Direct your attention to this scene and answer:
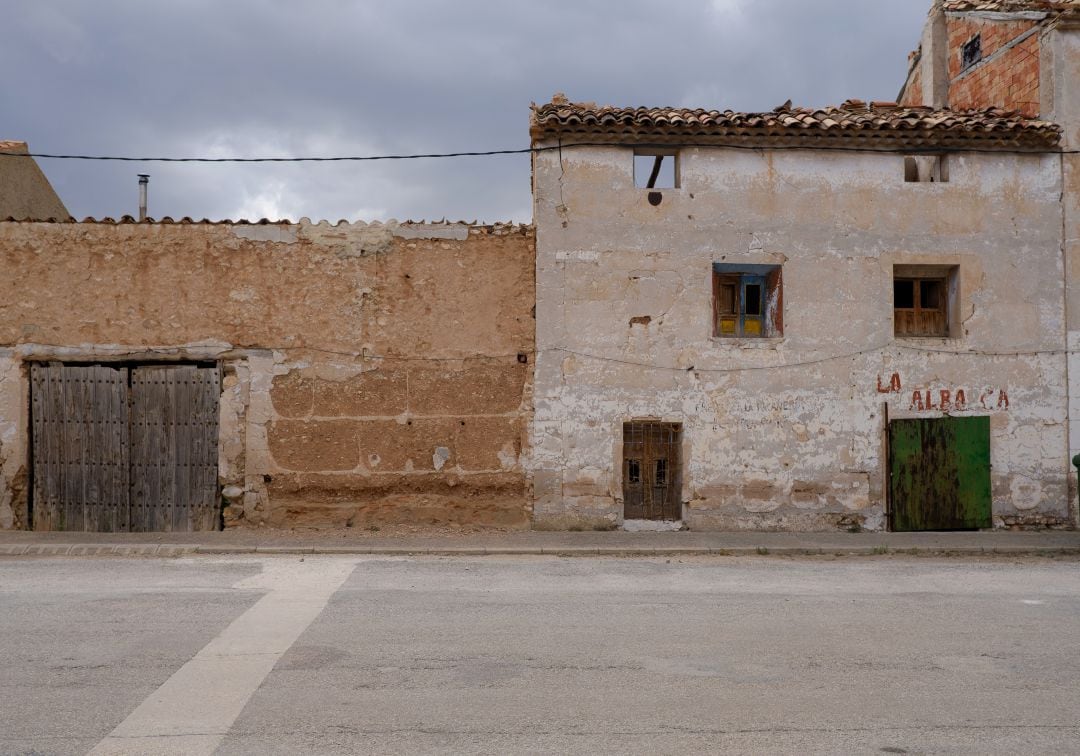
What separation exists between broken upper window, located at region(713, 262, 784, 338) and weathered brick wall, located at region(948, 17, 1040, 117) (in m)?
5.36

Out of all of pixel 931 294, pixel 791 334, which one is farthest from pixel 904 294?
pixel 791 334

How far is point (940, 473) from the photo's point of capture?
14328 mm

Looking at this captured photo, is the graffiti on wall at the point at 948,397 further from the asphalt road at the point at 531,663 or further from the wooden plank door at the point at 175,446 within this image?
the wooden plank door at the point at 175,446

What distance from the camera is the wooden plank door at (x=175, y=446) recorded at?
1366 centimetres

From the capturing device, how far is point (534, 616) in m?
7.67

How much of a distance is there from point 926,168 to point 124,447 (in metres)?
13.9

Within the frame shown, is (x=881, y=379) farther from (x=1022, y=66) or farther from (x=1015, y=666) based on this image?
(x=1015, y=666)

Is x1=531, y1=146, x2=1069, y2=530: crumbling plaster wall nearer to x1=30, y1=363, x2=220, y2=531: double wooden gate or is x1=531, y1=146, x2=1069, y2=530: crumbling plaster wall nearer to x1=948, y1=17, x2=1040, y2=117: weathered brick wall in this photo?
x1=948, y1=17, x2=1040, y2=117: weathered brick wall

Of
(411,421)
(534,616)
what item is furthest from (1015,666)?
(411,421)

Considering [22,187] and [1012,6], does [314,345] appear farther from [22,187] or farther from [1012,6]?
[1012,6]

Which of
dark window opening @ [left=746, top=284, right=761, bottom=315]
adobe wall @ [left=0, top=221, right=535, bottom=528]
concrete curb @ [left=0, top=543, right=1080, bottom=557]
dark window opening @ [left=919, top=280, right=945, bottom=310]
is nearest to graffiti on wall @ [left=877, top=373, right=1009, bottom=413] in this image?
dark window opening @ [left=919, top=280, right=945, bottom=310]

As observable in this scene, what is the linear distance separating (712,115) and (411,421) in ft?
21.9

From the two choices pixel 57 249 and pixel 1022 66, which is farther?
pixel 1022 66

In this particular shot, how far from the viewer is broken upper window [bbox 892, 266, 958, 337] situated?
14.7 meters
